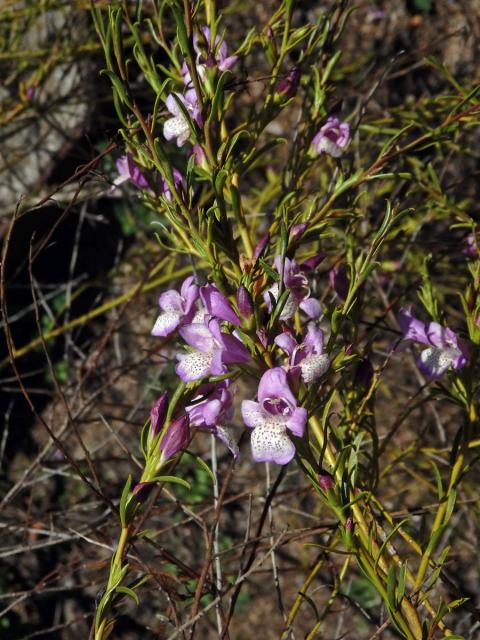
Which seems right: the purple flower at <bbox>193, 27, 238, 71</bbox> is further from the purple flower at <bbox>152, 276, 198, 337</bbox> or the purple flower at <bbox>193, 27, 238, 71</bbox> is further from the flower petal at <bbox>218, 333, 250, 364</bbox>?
the flower petal at <bbox>218, 333, 250, 364</bbox>

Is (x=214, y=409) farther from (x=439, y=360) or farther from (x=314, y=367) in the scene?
(x=439, y=360)

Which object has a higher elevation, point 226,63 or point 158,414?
point 226,63

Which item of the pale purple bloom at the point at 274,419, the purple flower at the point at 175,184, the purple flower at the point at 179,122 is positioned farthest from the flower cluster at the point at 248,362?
the purple flower at the point at 179,122

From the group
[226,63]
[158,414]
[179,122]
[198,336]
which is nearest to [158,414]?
[158,414]

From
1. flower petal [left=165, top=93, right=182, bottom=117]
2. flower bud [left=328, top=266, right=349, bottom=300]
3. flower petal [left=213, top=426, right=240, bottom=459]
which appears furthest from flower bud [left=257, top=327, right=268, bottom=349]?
flower petal [left=165, top=93, right=182, bottom=117]

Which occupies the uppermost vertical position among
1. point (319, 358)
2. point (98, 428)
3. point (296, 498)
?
point (319, 358)

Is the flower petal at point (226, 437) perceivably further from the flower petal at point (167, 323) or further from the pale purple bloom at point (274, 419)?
the flower petal at point (167, 323)

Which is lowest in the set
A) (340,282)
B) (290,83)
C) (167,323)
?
(340,282)

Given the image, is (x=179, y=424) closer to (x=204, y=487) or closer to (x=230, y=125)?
(x=204, y=487)

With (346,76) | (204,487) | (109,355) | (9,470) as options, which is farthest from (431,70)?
(9,470)
